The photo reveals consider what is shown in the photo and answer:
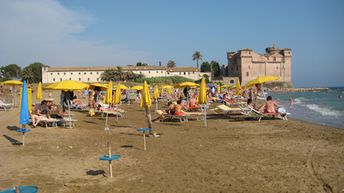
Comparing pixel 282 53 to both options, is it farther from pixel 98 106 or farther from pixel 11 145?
pixel 11 145

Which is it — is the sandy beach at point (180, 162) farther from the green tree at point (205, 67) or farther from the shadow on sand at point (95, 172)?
the green tree at point (205, 67)

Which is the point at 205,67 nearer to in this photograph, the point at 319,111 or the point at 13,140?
the point at 319,111

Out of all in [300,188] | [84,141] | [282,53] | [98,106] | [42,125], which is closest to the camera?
[300,188]

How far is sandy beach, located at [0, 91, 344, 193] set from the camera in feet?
16.4

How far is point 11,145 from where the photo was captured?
8.16 meters

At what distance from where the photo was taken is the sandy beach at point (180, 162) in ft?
16.4

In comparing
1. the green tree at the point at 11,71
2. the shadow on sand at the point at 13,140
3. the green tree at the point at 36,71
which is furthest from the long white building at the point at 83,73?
the shadow on sand at the point at 13,140

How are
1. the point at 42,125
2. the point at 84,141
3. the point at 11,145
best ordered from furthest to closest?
the point at 42,125, the point at 84,141, the point at 11,145

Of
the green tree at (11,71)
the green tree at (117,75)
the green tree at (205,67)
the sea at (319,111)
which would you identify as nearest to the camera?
the sea at (319,111)

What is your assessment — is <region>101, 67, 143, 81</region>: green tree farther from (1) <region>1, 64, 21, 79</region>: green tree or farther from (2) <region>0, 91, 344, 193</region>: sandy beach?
(2) <region>0, 91, 344, 193</region>: sandy beach

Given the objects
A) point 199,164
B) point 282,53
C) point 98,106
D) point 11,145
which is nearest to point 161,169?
point 199,164

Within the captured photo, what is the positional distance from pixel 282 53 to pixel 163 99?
67960 millimetres

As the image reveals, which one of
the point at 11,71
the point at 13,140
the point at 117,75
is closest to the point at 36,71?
the point at 11,71

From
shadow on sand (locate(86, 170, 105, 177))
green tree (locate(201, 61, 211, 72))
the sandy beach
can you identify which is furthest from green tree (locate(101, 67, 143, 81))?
shadow on sand (locate(86, 170, 105, 177))
